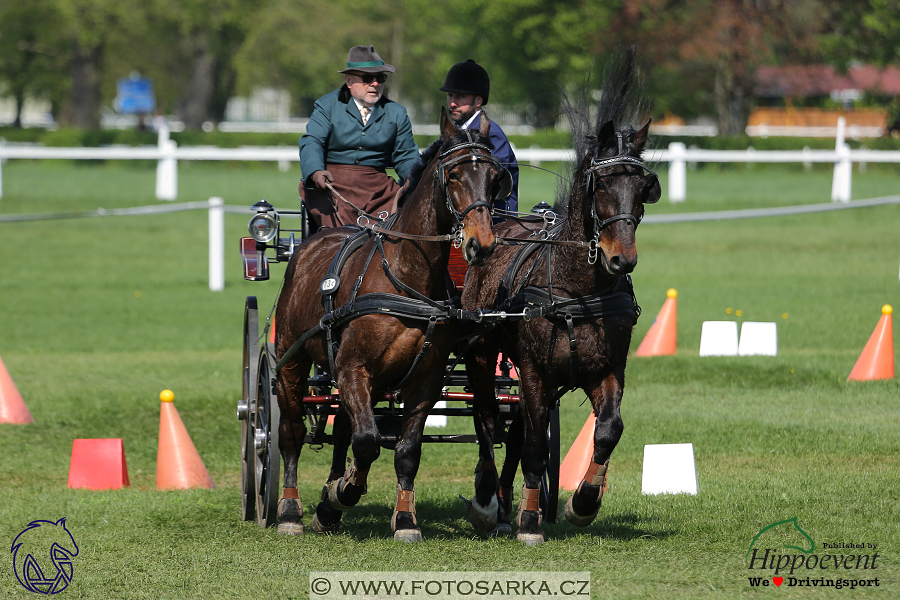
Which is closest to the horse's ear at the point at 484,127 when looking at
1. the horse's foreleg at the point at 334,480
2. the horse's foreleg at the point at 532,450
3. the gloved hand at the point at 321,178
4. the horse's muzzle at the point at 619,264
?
the horse's muzzle at the point at 619,264

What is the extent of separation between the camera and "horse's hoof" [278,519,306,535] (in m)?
6.88

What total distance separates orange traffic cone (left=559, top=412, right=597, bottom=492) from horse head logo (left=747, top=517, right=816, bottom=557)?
5.70 feet

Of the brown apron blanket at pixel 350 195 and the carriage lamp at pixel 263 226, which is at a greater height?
the brown apron blanket at pixel 350 195

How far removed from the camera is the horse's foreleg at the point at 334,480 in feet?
22.5

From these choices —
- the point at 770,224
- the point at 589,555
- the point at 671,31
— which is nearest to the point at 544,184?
the point at 770,224

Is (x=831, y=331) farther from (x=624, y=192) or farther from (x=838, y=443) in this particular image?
(x=624, y=192)

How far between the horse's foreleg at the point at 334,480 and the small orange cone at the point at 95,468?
195 centimetres

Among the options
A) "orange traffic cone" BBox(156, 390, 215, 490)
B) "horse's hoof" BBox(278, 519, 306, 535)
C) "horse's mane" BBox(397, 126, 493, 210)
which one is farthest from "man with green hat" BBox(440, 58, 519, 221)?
"orange traffic cone" BBox(156, 390, 215, 490)

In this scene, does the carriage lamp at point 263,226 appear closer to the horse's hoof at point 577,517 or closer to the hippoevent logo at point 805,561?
the horse's hoof at point 577,517

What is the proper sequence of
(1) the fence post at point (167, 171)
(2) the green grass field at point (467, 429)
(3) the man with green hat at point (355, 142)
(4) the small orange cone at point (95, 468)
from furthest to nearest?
1. (1) the fence post at point (167, 171)
2. (4) the small orange cone at point (95, 468)
3. (3) the man with green hat at point (355, 142)
4. (2) the green grass field at point (467, 429)

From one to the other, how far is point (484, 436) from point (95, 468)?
303 cm

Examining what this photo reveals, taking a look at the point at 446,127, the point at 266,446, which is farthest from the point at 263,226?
the point at 446,127

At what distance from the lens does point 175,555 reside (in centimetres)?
632

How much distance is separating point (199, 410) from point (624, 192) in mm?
5996
